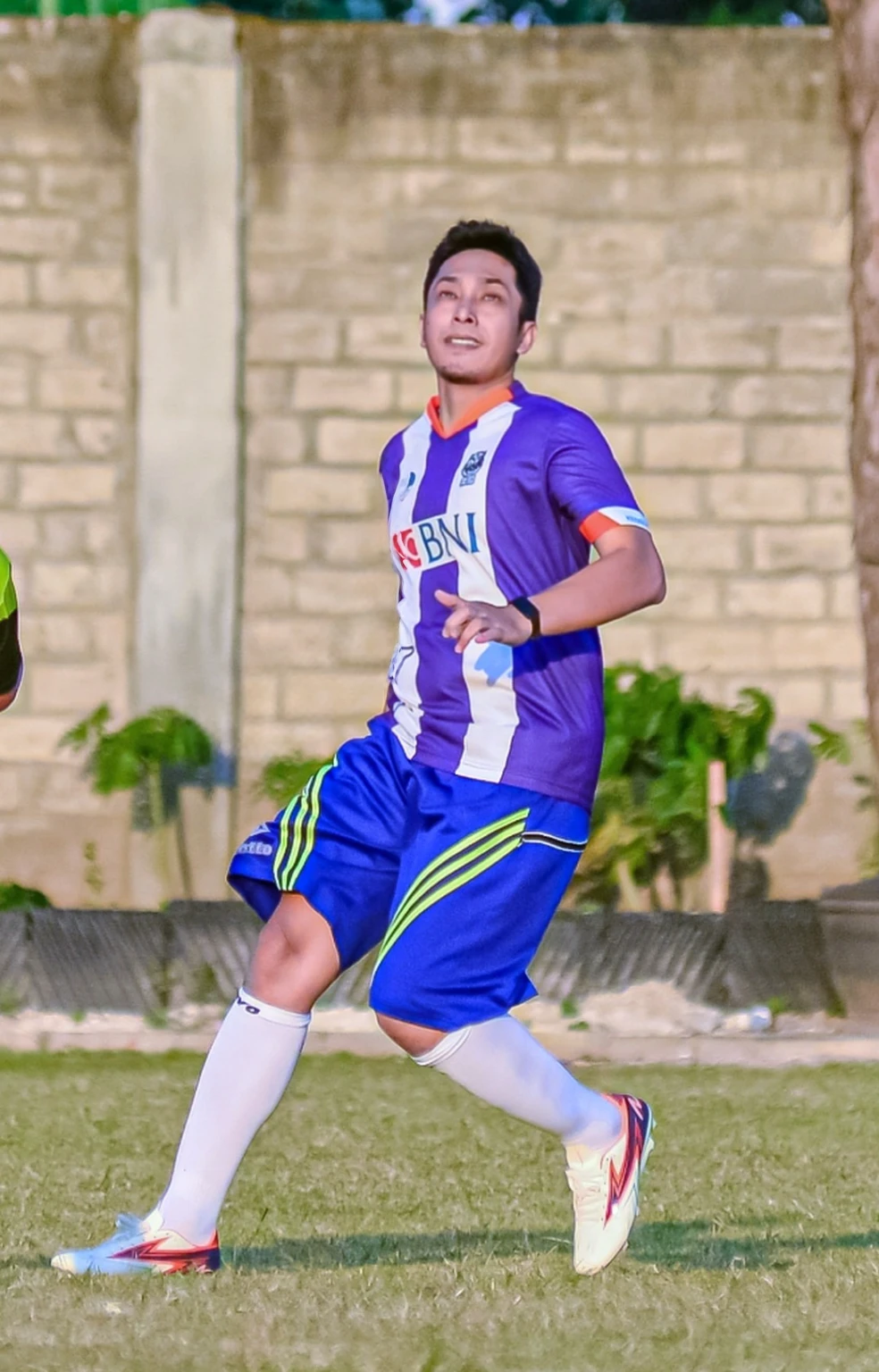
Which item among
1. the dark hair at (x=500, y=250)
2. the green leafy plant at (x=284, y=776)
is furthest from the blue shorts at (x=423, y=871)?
the green leafy plant at (x=284, y=776)

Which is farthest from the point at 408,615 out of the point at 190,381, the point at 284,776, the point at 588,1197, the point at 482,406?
the point at 190,381

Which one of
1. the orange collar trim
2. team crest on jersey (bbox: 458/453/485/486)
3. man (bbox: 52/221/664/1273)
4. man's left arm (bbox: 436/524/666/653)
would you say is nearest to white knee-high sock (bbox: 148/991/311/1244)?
man (bbox: 52/221/664/1273)

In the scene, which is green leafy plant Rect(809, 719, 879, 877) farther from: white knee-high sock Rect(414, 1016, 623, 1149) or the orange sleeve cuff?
the orange sleeve cuff

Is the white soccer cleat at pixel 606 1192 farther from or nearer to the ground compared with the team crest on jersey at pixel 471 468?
nearer to the ground

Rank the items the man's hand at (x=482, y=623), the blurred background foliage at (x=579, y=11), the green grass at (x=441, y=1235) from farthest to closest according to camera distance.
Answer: the blurred background foliage at (x=579, y=11), the man's hand at (x=482, y=623), the green grass at (x=441, y=1235)

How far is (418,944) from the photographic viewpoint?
4395mm

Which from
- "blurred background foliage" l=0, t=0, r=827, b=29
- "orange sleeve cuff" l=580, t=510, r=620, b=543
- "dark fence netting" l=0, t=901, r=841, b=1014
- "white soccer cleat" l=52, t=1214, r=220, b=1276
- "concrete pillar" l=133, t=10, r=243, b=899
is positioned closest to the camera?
"orange sleeve cuff" l=580, t=510, r=620, b=543

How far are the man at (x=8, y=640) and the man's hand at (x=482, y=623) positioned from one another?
741mm

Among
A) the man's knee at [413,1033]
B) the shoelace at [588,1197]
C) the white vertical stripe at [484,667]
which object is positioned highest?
the white vertical stripe at [484,667]

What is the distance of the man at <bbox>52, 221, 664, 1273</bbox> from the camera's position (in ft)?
14.5

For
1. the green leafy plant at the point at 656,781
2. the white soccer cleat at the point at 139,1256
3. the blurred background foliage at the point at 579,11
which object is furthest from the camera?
the blurred background foliage at the point at 579,11

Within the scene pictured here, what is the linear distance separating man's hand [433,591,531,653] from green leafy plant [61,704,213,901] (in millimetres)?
6510

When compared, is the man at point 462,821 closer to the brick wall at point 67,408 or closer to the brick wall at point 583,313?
the brick wall at point 583,313

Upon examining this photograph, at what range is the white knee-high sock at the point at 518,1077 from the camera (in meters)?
4.49
